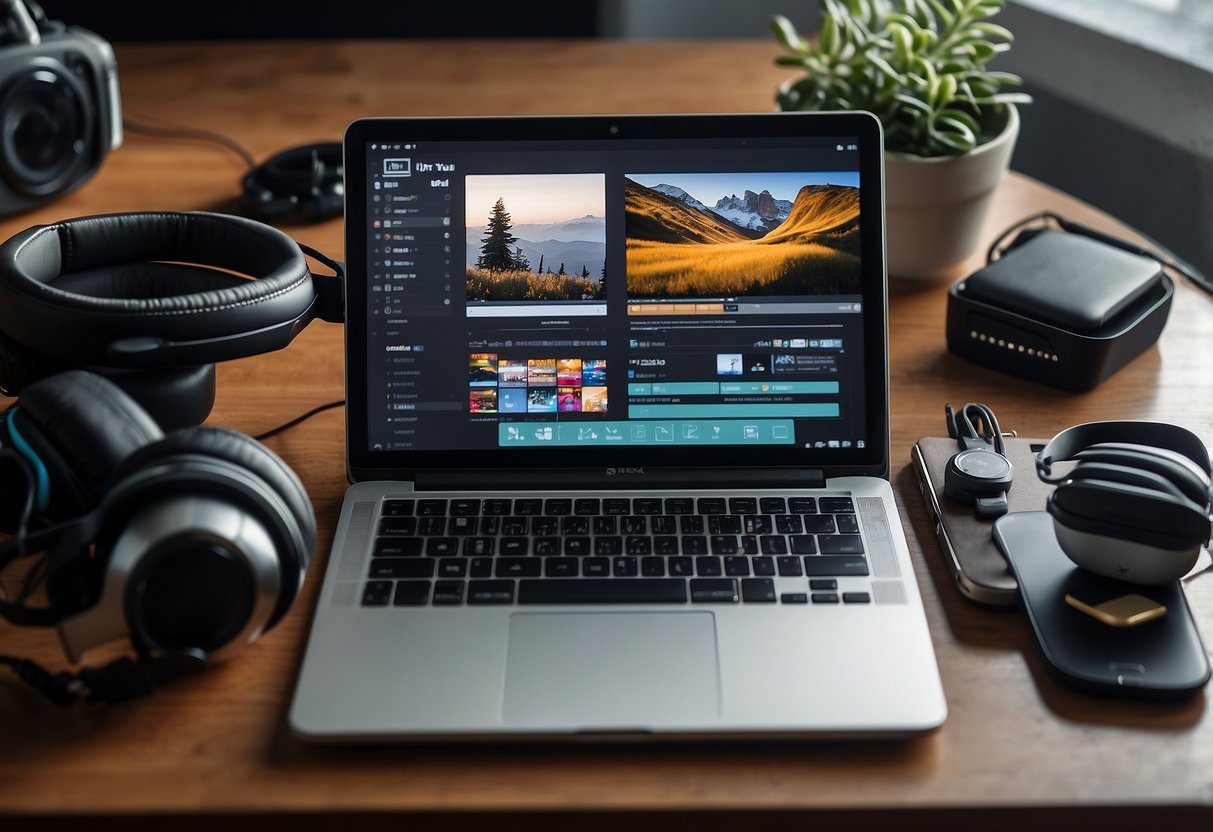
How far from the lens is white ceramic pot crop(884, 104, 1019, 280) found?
103cm

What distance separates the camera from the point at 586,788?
60 centimetres

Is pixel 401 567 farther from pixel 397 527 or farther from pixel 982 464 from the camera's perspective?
pixel 982 464

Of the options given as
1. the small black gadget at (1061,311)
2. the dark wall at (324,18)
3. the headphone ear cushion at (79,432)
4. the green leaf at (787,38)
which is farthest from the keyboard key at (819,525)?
the dark wall at (324,18)

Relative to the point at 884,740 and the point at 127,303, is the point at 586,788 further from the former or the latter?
the point at 127,303

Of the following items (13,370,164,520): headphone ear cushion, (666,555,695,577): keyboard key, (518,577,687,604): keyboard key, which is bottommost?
(518,577,687,604): keyboard key

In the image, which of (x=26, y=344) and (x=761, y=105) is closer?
(x=26, y=344)

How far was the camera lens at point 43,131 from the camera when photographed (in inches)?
46.8

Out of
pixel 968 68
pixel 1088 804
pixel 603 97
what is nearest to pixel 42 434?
pixel 1088 804

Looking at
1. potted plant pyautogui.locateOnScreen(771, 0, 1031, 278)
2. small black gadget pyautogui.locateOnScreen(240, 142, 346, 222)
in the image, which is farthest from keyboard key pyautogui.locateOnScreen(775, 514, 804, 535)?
small black gadget pyautogui.locateOnScreen(240, 142, 346, 222)

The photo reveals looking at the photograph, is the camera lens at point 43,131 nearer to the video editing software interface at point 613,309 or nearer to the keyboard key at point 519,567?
the video editing software interface at point 613,309

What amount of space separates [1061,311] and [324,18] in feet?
5.57

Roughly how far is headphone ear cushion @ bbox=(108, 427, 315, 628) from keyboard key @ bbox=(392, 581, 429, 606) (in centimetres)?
7

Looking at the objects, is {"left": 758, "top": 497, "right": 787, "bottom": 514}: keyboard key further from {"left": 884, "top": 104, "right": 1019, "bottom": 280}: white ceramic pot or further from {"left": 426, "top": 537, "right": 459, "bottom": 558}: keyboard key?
{"left": 884, "top": 104, "right": 1019, "bottom": 280}: white ceramic pot

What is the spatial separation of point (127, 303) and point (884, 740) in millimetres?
566
